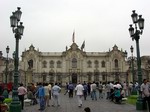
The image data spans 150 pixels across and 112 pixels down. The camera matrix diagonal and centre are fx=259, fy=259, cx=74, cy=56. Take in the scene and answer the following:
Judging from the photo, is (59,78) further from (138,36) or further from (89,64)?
(138,36)

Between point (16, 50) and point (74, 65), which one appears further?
point (74, 65)

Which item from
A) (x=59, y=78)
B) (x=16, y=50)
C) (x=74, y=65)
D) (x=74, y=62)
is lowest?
(x=59, y=78)

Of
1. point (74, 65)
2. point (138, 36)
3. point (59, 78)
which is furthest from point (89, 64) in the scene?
point (138, 36)

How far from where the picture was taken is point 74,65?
243ft

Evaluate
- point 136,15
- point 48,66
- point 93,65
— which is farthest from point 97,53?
point 136,15

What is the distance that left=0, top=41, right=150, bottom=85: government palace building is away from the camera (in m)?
72.9

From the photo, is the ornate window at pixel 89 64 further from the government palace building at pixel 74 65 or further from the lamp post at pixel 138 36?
the lamp post at pixel 138 36

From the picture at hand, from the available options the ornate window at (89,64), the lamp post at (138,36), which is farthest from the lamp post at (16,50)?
the ornate window at (89,64)

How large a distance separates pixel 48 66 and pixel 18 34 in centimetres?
5815

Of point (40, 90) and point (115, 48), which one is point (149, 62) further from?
point (40, 90)

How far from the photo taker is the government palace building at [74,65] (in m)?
72.9

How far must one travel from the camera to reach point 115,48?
245 feet

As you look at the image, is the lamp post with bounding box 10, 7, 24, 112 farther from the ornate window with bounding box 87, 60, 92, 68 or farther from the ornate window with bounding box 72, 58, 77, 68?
the ornate window with bounding box 87, 60, 92, 68

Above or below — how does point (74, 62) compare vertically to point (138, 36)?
above
